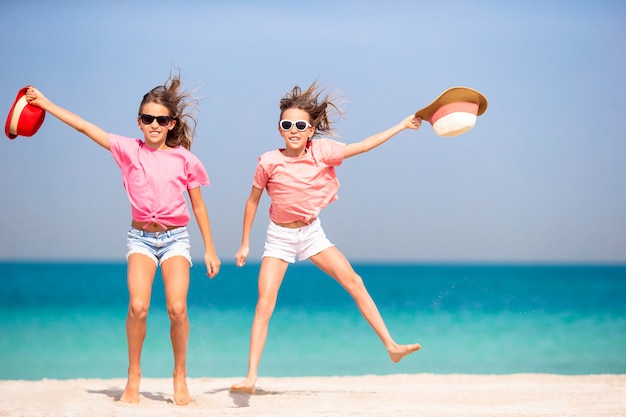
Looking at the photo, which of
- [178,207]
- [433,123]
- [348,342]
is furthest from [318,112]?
[348,342]

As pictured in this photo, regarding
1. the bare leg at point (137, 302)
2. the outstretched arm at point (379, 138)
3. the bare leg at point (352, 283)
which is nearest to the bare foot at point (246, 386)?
the bare leg at point (137, 302)

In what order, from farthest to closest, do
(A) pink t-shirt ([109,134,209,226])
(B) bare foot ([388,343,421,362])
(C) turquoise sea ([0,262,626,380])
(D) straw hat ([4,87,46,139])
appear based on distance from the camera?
1. (C) turquoise sea ([0,262,626,380])
2. (B) bare foot ([388,343,421,362])
3. (D) straw hat ([4,87,46,139])
4. (A) pink t-shirt ([109,134,209,226])

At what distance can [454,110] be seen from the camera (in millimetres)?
6113

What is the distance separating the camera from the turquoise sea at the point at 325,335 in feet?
37.4

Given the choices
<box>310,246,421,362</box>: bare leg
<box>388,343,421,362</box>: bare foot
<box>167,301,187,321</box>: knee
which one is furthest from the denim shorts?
<box>388,343,421,362</box>: bare foot

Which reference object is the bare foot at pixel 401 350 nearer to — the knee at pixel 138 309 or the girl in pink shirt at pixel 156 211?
the girl in pink shirt at pixel 156 211

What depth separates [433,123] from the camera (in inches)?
245

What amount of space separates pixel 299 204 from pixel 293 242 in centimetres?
27

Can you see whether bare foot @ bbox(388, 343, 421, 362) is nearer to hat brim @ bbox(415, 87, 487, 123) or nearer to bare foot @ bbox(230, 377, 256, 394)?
bare foot @ bbox(230, 377, 256, 394)

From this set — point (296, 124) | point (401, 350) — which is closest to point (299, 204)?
point (296, 124)

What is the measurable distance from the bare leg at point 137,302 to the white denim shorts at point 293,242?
860mm

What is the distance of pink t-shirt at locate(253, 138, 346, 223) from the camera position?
244 inches

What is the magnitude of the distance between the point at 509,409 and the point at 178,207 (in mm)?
2577

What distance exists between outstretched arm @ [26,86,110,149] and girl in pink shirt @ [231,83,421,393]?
106 centimetres
